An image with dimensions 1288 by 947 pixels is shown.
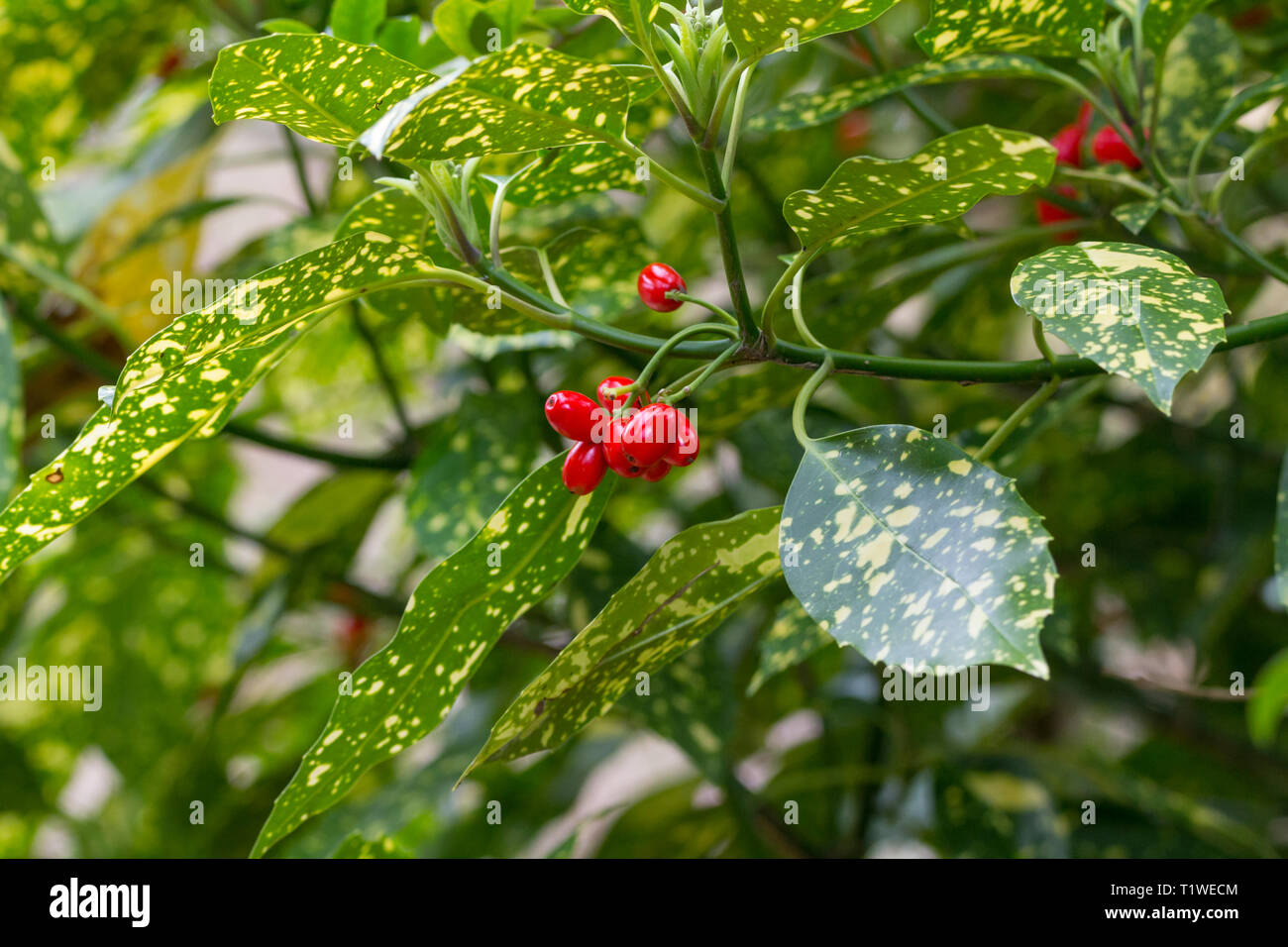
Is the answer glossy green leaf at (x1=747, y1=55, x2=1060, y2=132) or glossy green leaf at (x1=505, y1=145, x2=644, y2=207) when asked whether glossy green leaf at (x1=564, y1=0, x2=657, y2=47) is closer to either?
glossy green leaf at (x1=505, y1=145, x2=644, y2=207)

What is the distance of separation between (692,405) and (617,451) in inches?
10.1

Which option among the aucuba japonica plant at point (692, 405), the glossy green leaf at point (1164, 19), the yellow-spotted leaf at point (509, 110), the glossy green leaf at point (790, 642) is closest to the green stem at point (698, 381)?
the aucuba japonica plant at point (692, 405)

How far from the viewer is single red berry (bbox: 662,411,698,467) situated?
497mm

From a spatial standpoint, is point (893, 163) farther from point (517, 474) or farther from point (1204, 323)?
point (517, 474)

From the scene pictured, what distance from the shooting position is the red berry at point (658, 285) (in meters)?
0.56

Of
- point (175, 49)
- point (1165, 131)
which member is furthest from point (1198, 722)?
point (175, 49)

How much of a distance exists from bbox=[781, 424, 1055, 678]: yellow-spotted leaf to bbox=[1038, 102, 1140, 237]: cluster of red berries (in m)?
0.30

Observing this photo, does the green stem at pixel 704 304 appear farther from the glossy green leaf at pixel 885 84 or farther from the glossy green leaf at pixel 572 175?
the glossy green leaf at pixel 885 84

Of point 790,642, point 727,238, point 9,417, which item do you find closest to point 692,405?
point 790,642

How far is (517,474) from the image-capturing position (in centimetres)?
81

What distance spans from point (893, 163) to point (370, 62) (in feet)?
0.77

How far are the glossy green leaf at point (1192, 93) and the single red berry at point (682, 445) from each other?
1.57 ft

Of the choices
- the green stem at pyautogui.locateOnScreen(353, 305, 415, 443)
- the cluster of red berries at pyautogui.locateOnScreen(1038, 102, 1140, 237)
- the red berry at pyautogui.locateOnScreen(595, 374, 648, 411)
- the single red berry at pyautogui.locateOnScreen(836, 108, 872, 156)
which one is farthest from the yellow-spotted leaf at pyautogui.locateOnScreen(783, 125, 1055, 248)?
the single red berry at pyautogui.locateOnScreen(836, 108, 872, 156)
